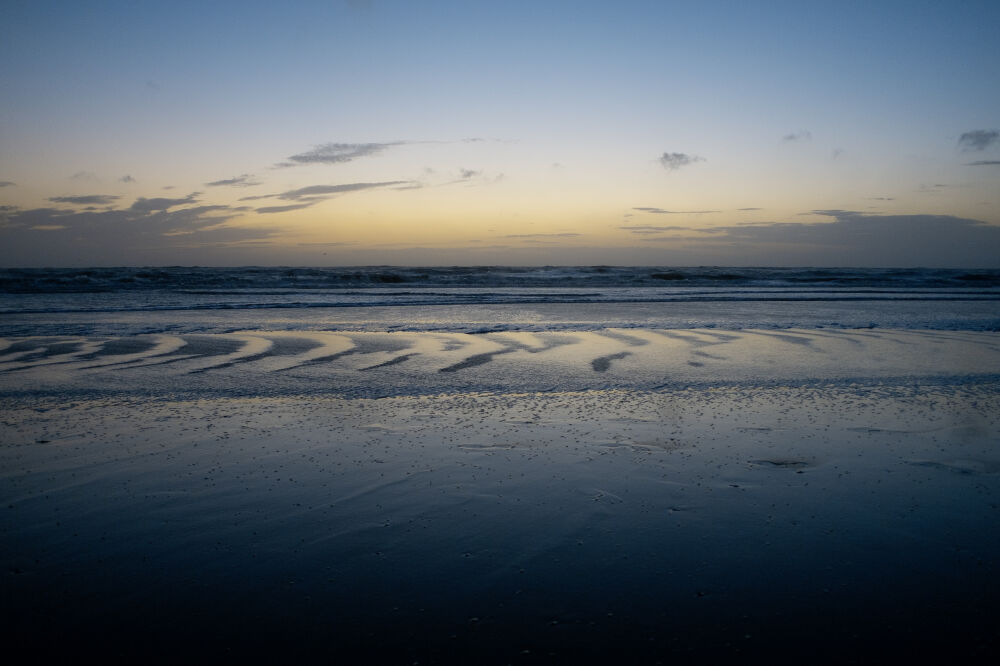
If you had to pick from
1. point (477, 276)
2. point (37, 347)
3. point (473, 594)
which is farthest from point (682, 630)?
point (477, 276)

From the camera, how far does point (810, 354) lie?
9.84 m

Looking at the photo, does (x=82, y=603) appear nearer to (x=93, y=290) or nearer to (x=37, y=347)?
(x=37, y=347)

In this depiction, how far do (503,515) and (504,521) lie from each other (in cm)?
8

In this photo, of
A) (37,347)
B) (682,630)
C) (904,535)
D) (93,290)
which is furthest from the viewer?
(93,290)

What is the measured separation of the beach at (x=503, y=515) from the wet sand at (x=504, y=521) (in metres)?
0.02

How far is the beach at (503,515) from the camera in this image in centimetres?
243

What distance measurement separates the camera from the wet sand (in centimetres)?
243

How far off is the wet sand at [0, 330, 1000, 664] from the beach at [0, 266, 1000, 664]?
0.02 metres

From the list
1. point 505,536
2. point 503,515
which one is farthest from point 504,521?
point 505,536

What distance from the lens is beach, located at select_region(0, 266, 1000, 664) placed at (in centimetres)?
243

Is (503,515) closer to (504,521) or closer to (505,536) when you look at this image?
(504,521)

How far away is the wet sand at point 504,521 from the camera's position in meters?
2.43

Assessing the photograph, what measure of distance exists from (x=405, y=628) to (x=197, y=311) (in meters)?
18.2

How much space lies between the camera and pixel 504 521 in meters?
3.49
